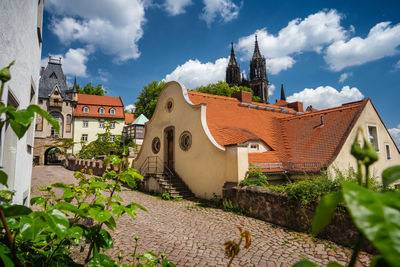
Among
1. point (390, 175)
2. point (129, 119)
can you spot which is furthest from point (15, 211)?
point (129, 119)

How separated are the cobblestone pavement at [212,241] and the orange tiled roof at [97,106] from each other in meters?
38.3

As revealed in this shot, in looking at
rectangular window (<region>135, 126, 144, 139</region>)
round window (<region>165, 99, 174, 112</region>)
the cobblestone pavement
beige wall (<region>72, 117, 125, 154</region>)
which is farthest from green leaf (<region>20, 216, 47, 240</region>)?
beige wall (<region>72, 117, 125, 154</region>)

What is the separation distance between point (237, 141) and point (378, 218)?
10.9 meters

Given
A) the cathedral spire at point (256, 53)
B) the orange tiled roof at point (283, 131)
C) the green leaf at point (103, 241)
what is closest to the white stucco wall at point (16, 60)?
the green leaf at point (103, 241)

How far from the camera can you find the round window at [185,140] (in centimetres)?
1301

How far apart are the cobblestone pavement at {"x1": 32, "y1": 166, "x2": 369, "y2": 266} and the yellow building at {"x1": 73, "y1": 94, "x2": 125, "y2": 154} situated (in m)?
35.3

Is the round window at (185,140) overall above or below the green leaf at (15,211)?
above

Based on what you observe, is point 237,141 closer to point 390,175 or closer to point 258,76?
point 390,175

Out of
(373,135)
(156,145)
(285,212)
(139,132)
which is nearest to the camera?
(285,212)

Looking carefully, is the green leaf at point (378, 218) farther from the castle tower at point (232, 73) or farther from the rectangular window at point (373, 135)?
the castle tower at point (232, 73)

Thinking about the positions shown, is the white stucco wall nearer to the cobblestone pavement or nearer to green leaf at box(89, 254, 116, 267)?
green leaf at box(89, 254, 116, 267)

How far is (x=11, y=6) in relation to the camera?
3.21 meters

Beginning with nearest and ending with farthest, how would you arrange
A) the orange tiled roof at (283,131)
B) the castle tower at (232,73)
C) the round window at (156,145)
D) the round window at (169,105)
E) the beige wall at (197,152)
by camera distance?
the beige wall at (197,152), the orange tiled roof at (283,131), the round window at (169,105), the round window at (156,145), the castle tower at (232,73)

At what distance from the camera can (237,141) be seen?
11.3 m
